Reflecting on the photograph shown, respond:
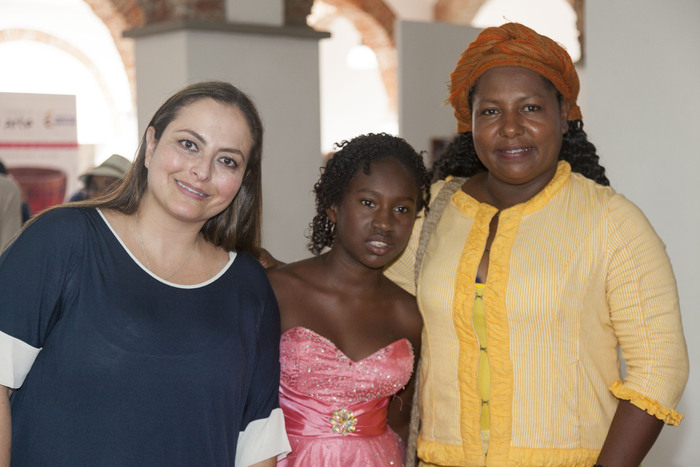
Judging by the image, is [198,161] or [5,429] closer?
[5,429]

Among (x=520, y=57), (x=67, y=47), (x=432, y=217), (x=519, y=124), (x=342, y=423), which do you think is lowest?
(x=342, y=423)

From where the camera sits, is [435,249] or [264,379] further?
[435,249]

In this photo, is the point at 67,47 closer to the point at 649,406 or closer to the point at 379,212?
the point at 379,212

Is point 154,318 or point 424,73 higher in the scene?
point 424,73

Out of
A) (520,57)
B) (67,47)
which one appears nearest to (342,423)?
(520,57)

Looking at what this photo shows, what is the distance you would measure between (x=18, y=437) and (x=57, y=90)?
514 inches

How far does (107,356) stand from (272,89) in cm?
391

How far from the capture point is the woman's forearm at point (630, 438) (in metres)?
1.95

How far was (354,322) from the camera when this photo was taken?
2.55 meters

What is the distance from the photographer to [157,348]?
71.6 inches

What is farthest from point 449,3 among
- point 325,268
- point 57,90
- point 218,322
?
point 218,322

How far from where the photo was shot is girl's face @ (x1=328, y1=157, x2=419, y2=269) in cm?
243

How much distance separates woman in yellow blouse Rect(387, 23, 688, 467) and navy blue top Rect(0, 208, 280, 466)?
626 mm

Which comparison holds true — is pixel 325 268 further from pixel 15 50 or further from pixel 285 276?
pixel 15 50
